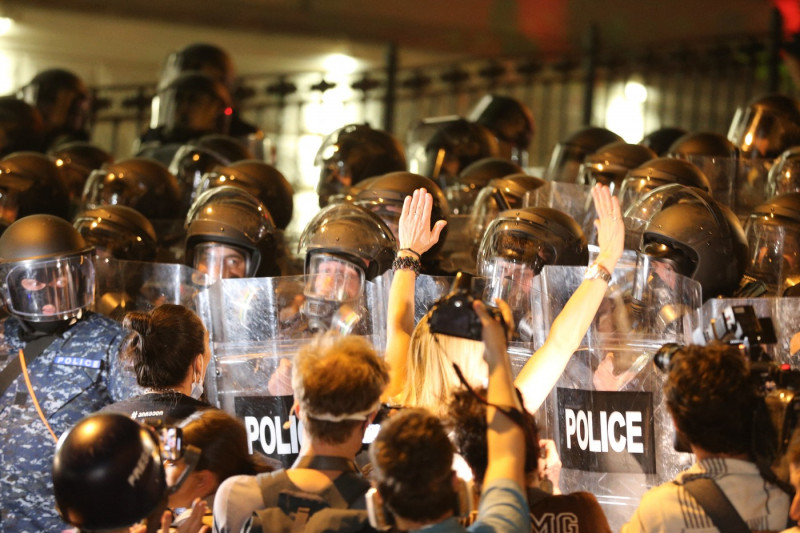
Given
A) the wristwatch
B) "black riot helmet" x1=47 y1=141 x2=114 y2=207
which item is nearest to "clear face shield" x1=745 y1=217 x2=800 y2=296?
the wristwatch

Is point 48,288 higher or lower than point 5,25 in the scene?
lower

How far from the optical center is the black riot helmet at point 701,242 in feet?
12.1

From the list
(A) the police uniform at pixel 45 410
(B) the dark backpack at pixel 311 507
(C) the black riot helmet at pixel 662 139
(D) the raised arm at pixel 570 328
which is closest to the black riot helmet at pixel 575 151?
(C) the black riot helmet at pixel 662 139

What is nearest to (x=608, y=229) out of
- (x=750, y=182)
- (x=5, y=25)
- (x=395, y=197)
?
(x=395, y=197)

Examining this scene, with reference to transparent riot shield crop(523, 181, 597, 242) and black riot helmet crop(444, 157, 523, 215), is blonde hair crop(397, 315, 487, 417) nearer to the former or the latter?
transparent riot shield crop(523, 181, 597, 242)

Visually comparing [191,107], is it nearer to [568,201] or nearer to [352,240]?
[568,201]

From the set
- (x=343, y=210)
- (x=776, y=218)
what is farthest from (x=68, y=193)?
(x=776, y=218)

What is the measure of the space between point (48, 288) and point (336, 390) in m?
1.57

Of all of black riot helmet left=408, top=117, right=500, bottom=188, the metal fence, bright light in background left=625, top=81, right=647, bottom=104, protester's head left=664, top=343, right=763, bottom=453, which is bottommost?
protester's head left=664, top=343, right=763, bottom=453

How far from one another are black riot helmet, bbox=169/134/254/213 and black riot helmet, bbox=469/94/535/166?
1515 mm

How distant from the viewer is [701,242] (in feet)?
12.2

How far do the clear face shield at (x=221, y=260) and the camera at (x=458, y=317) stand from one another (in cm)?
194

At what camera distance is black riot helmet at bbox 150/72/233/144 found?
6.51 metres

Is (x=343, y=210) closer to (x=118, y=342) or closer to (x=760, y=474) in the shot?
(x=118, y=342)
